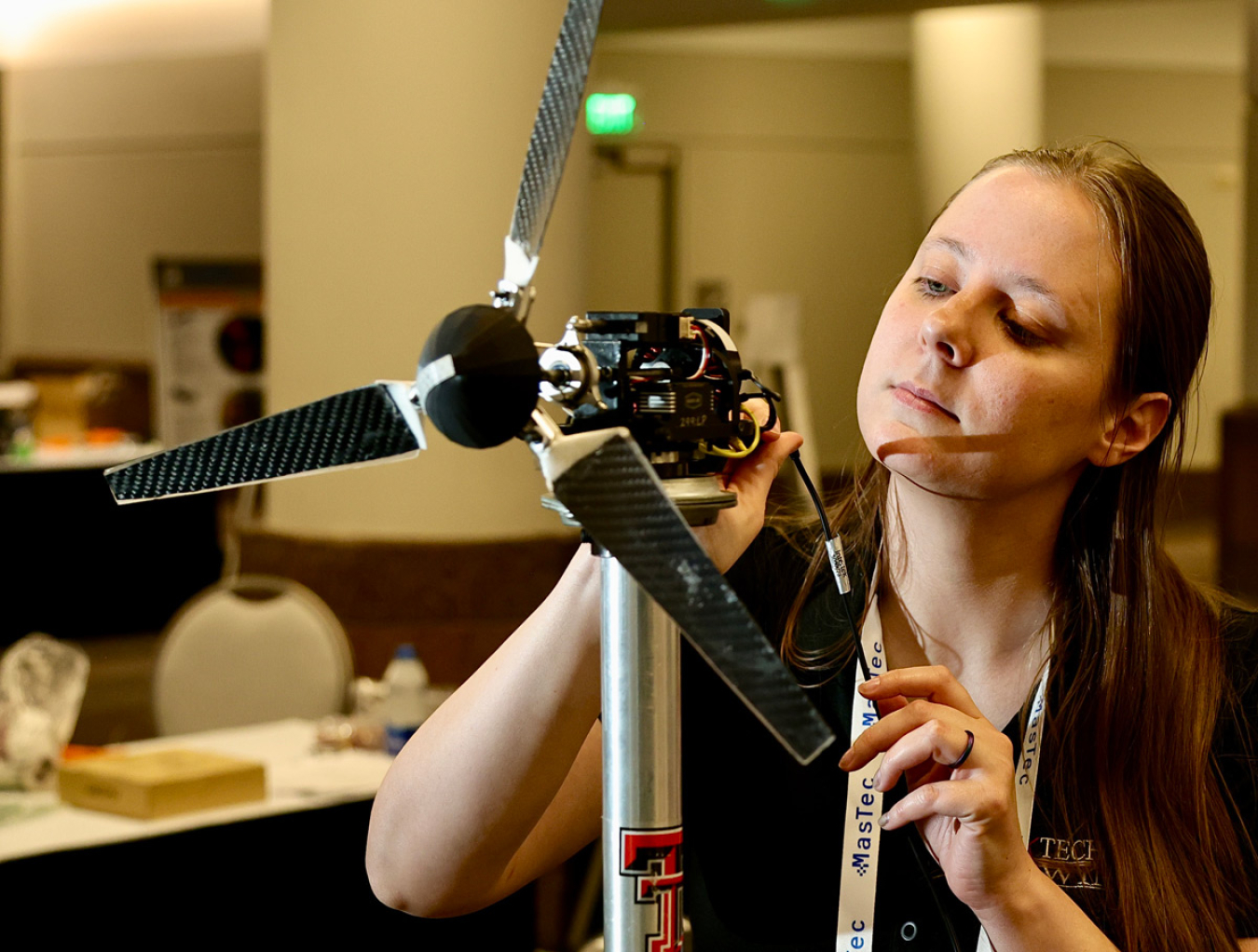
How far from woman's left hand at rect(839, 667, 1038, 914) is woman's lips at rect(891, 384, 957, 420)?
0.67ft

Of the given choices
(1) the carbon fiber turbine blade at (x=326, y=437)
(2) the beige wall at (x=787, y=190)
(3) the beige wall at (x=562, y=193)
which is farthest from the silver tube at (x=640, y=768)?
(2) the beige wall at (x=787, y=190)

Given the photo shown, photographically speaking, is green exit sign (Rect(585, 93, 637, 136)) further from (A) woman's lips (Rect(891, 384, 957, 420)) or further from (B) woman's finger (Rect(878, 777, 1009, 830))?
(B) woman's finger (Rect(878, 777, 1009, 830))

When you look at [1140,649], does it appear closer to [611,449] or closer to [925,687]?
[925,687]

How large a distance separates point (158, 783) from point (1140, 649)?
6.11ft

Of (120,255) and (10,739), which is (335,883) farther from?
(120,255)

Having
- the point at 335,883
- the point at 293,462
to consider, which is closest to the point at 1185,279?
the point at 293,462

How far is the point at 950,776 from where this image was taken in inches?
35.8

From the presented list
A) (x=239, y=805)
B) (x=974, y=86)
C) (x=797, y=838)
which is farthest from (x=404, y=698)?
(x=974, y=86)

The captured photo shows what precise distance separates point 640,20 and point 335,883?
4.00 metres

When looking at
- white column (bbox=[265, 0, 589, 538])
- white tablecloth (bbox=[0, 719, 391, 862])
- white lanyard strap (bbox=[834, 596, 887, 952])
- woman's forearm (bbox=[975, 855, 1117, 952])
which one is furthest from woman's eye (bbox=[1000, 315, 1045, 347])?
white column (bbox=[265, 0, 589, 538])

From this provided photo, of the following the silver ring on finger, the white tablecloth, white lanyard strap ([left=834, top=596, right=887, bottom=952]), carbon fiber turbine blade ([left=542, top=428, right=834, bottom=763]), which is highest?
carbon fiber turbine blade ([left=542, top=428, right=834, bottom=763])

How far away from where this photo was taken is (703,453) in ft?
2.14

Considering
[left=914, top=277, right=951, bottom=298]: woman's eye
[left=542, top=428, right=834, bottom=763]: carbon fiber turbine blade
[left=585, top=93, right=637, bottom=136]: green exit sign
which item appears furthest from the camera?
[left=585, top=93, right=637, bottom=136]: green exit sign

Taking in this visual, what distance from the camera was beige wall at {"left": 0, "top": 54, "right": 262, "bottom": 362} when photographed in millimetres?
10430
